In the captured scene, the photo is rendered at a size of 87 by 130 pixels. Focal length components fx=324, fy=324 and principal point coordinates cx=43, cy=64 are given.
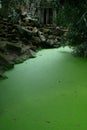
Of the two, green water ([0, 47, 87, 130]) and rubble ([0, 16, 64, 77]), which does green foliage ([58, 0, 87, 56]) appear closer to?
rubble ([0, 16, 64, 77])

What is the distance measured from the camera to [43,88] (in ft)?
12.0

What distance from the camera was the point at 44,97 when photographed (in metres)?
3.28

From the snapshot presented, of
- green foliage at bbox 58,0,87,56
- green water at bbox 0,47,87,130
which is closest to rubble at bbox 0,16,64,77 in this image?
green water at bbox 0,47,87,130

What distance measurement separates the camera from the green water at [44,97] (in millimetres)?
2596

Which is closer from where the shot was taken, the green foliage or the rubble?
the rubble

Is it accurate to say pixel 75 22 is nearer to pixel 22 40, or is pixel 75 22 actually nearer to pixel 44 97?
pixel 22 40

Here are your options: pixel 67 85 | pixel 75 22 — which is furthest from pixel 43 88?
pixel 75 22

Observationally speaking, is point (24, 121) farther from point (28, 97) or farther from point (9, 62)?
point (9, 62)

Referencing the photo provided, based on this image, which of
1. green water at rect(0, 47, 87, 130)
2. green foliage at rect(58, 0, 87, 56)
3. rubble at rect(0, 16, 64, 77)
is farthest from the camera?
green foliage at rect(58, 0, 87, 56)

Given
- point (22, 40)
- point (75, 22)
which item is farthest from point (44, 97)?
point (22, 40)

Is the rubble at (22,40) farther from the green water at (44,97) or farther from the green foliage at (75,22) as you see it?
the green foliage at (75,22)

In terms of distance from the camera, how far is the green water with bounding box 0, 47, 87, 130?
2.60m

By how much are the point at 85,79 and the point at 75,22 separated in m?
2.52

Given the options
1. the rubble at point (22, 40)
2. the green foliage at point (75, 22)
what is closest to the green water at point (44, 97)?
the rubble at point (22, 40)
